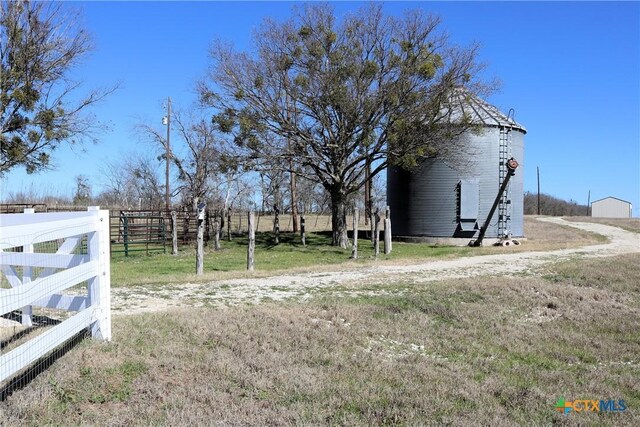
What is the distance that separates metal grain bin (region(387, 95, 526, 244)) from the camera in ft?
93.3

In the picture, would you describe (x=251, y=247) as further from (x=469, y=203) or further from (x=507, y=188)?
(x=507, y=188)

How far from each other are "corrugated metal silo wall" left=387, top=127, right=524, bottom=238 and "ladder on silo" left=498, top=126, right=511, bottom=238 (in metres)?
0.21

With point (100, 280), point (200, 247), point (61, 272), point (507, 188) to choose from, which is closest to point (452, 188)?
point (507, 188)

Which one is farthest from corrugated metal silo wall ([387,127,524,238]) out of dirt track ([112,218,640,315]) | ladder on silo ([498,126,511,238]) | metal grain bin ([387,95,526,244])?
dirt track ([112,218,640,315])

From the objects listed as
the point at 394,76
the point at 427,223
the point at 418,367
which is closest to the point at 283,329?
the point at 418,367

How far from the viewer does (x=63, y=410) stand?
13.9 ft

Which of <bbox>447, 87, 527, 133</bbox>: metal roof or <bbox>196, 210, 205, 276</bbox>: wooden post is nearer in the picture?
<bbox>196, 210, 205, 276</bbox>: wooden post

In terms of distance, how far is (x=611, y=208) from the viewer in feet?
258

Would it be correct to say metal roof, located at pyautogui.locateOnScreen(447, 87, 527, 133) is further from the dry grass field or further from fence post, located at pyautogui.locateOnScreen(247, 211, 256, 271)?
the dry grass field

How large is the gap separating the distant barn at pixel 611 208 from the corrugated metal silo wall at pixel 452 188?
54.4m

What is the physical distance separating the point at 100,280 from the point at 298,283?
622 centimetres

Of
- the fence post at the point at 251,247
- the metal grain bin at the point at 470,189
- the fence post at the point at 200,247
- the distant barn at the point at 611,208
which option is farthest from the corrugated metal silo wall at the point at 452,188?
the distant barn at the point at 611,208

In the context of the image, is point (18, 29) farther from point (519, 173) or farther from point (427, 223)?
point (519, 173)

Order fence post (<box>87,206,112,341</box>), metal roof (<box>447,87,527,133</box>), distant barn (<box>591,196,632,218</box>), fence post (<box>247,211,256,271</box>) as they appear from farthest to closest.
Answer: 1. distant barn (<box>591,196,632,218</box>)
2. metal roof (<box>447,87,527,133</box>)
3. fence post (<box>247,211,256,271</box>)
4. fence post (<box>87,206,112,341</box>)
